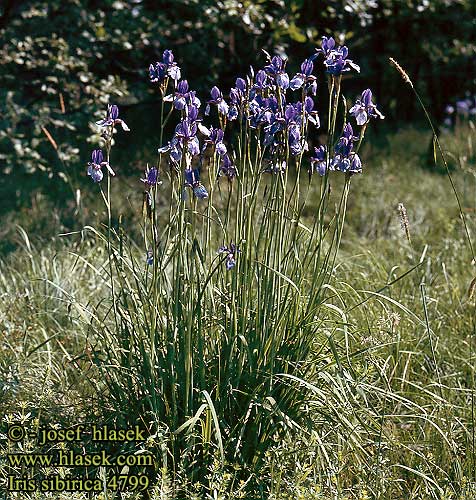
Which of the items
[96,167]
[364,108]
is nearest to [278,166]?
[364,108]

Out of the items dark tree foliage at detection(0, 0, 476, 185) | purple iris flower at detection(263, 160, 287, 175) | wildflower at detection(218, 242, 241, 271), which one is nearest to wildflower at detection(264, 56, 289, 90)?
purple iris flower at detection(263, 160, 287, 175)

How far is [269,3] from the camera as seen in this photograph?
592cm

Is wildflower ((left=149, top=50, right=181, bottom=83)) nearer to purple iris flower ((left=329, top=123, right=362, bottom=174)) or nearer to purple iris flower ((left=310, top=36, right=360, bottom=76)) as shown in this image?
purple iris flower ((left=310, top=36, right=360, bottom=76))

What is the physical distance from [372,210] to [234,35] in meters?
1.68

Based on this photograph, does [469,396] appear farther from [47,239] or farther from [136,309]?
[47,239]

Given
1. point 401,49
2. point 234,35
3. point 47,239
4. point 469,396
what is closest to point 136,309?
point 469,396

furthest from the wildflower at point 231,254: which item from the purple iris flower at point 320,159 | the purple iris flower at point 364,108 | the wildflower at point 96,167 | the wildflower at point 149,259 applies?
the purple iris flower at point 364,108

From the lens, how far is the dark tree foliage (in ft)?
17.1

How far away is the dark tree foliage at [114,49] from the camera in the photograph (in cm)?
522

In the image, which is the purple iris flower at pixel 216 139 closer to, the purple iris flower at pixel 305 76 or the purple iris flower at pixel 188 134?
the purple iris flower at pixel 188 134

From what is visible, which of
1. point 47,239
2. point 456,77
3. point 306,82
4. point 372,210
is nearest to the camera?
point 306,82

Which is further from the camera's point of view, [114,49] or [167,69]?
[114,49]

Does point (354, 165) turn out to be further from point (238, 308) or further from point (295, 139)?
point (238, 308)

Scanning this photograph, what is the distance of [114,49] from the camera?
18.6 ft
